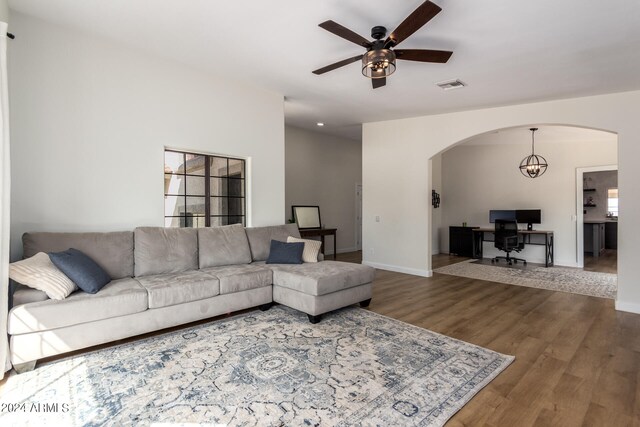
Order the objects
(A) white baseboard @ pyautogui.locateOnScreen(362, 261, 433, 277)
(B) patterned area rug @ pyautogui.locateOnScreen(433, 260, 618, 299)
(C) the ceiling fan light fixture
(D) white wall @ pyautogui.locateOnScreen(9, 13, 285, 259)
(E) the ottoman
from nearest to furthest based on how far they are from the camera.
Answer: (C) the ceiling fan light fixture
(D) white wall @ pyautogui.locateOnScreen(9, 13, 285, 259)
(E) the ottoman
(B) patterned area rug @ pyautogui.locateOnScreen(433, 260, 618, 299)
(A) white baseboard @ pyautogui.locateOnScreen(362, 261, 433, 277)

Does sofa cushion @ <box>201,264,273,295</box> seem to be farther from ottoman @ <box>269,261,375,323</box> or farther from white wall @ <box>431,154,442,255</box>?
white wall @ <box>431,154,442,255</box>

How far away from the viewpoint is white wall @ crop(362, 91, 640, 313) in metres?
3.99

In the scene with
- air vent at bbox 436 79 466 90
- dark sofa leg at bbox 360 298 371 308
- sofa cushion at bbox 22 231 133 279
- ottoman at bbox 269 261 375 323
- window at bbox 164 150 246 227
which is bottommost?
dark sofa leg at bbox 360 298 371 308

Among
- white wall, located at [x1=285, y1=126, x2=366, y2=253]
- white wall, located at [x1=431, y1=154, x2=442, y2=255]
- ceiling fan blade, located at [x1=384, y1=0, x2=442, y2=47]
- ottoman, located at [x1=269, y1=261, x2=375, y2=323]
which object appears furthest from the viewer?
white wall, located at [x1=431, y1=154, x2=442, y2=255]

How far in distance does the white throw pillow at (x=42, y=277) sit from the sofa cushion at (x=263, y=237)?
2.02 meters

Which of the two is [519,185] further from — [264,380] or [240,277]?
[264,380]

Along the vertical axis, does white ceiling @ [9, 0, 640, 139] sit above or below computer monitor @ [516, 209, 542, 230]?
above

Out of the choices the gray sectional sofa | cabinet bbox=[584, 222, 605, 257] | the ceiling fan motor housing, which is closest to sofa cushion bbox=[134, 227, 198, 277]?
the gray sectional sofa

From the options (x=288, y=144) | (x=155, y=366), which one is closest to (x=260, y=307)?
(x=155, y=366)

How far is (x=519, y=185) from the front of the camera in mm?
7617

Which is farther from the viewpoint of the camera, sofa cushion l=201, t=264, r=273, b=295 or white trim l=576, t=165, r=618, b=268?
white trim l=576, t=165, r=618, b=268

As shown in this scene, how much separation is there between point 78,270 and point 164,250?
89 centimetres

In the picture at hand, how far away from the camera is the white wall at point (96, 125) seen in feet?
9.78

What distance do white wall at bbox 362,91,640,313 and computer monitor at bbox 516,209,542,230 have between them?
315cm
